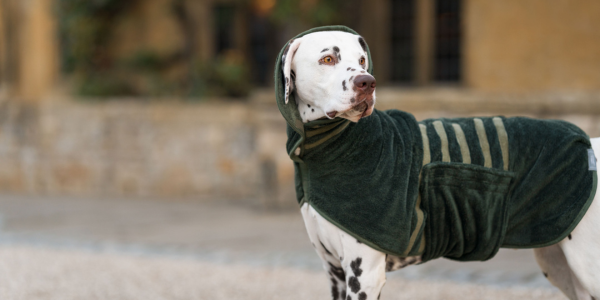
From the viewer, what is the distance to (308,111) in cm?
252

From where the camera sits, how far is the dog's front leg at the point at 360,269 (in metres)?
2.48

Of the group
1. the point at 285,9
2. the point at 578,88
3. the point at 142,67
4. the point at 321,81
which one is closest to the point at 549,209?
the point at 321,81

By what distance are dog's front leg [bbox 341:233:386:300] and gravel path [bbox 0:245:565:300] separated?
1.93 m

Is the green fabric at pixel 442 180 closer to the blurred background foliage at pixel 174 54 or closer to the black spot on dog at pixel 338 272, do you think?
the black spot on dog at pixel 338 272

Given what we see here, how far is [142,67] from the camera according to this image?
10.4 m

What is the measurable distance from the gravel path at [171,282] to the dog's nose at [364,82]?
7.95 feet

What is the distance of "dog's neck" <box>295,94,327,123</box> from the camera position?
2488mm

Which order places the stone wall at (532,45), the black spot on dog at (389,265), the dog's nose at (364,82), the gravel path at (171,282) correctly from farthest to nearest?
the stone wall at (532,45) → the gravel path at (171,282) → the black spot on dog at (389,265) → the dog's nose at (364,82)

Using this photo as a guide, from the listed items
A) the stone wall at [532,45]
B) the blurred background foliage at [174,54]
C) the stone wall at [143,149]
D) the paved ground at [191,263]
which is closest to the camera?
the paved ground at [191,263]

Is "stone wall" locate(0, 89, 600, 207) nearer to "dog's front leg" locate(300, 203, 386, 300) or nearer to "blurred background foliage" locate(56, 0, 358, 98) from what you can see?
"blurred background foliage" locate(56, 0, 358, 98)

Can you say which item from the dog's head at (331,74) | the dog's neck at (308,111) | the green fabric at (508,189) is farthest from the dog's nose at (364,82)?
the green fabric at (508,189)

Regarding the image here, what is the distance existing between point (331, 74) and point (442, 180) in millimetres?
661

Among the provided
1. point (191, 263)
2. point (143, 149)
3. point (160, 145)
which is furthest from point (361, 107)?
point (143, 149)

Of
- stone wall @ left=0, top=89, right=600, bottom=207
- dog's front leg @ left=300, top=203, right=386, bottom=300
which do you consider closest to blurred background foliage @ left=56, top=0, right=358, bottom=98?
stone wall @ left=0, top=89, right=600, bottom=207
